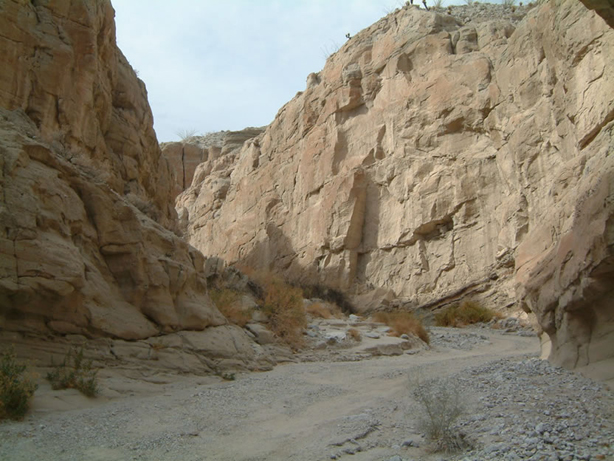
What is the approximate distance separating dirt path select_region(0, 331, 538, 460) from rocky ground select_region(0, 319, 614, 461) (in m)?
0.01

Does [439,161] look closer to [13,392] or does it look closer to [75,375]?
[75,375]

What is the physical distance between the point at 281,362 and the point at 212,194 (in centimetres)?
2500

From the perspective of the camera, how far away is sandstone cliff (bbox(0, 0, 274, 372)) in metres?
7.00

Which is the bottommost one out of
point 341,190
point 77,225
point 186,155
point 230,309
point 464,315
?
point 464,315

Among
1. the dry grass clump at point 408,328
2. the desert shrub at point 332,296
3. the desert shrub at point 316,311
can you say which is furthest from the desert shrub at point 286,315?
the desert shrub at point 332,296

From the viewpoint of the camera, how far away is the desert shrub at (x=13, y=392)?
5.37m

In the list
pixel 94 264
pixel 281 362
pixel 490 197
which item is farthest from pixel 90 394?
pixel 490 197

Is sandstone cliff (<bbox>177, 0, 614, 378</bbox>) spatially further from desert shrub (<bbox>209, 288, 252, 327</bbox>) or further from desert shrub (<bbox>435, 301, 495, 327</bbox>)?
desert shrub (<bbox>209, 288, 252, 327</bbox>)

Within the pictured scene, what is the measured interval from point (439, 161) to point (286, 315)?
1043 cm

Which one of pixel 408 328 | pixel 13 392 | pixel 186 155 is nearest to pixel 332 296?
pixel 408 328

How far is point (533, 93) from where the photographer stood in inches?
658

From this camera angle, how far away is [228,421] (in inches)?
232

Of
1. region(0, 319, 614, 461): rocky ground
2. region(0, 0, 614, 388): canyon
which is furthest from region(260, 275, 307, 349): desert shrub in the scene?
region(0, 319, 614, 461): rocky ground

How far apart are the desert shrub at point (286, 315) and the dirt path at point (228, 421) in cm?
358
